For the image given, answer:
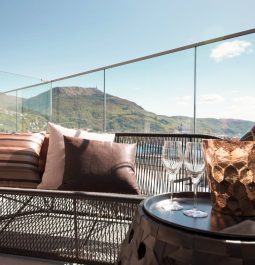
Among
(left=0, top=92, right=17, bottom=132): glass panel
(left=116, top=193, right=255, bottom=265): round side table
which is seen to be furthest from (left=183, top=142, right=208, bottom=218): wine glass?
(left=0, top=92, right=17, bottom=132): glass panel

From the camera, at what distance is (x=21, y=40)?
37.6ft

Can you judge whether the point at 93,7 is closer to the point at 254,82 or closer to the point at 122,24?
the point at 122,24

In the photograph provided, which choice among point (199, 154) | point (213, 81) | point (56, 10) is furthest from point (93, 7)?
point (199, 154)

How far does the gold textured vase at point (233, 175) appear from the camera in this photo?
0.88m

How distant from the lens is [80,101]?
619 cm

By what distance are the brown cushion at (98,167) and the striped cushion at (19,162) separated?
0.32m

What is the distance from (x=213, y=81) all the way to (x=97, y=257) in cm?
361

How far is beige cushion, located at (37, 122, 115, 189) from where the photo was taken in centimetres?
215

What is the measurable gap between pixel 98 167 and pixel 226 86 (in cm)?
331

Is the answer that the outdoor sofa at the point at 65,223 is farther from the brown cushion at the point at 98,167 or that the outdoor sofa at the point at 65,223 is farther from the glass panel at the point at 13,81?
the glass panel at the point at 13,81

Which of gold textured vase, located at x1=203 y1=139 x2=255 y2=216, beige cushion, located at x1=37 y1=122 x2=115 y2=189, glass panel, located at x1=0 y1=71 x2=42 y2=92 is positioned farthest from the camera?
glass panel, located at x1=0 y1=71 x2=42 y2=92

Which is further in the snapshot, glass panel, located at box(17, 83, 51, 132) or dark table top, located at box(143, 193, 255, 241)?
glass panel, located at box(17, 83, 51, 132)

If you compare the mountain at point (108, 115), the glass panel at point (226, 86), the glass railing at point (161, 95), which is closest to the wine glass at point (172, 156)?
the glass railing at point (161, 95)

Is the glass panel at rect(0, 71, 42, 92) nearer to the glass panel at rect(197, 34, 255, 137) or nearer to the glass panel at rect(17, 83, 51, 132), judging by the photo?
the glass panel at rect(17, 83, 51, 132)
